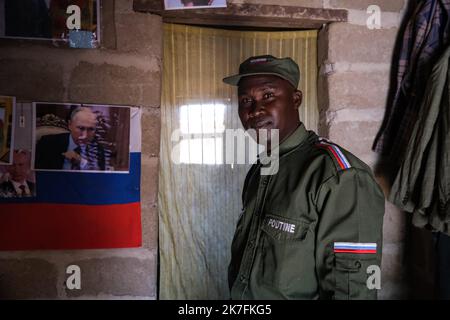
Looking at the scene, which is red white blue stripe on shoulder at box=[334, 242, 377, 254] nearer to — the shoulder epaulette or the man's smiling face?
the shoulder epaulette

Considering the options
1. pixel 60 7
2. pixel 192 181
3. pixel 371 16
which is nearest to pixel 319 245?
pixel 192 181

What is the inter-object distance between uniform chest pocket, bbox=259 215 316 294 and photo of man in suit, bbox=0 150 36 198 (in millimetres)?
1053

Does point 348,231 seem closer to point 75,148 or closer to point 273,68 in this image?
point 273,68

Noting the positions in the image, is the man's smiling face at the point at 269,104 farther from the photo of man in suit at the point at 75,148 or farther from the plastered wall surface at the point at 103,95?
the photo of man in suit at the point at 75,148

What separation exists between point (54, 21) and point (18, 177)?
2.18ft

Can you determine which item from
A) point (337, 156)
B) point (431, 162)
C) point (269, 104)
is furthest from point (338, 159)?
point (431, 162)

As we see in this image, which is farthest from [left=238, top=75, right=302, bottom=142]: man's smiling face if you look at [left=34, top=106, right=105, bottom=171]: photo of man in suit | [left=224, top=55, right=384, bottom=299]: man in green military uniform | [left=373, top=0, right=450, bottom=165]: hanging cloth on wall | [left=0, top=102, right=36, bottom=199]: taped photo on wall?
[left=0, top=102, right=36, bottom=199]: taped photo on wall

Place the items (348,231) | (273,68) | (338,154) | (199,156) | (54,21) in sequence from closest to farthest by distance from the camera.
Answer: (348,231) < (338,154) < (273,68) < (54,21) < (199,156)

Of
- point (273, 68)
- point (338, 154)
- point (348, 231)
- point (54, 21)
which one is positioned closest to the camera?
Answer: point (348, 231)

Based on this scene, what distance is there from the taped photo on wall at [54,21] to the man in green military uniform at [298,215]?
71cm

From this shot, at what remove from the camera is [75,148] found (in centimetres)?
135

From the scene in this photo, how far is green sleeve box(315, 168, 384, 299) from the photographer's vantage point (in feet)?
2.71
